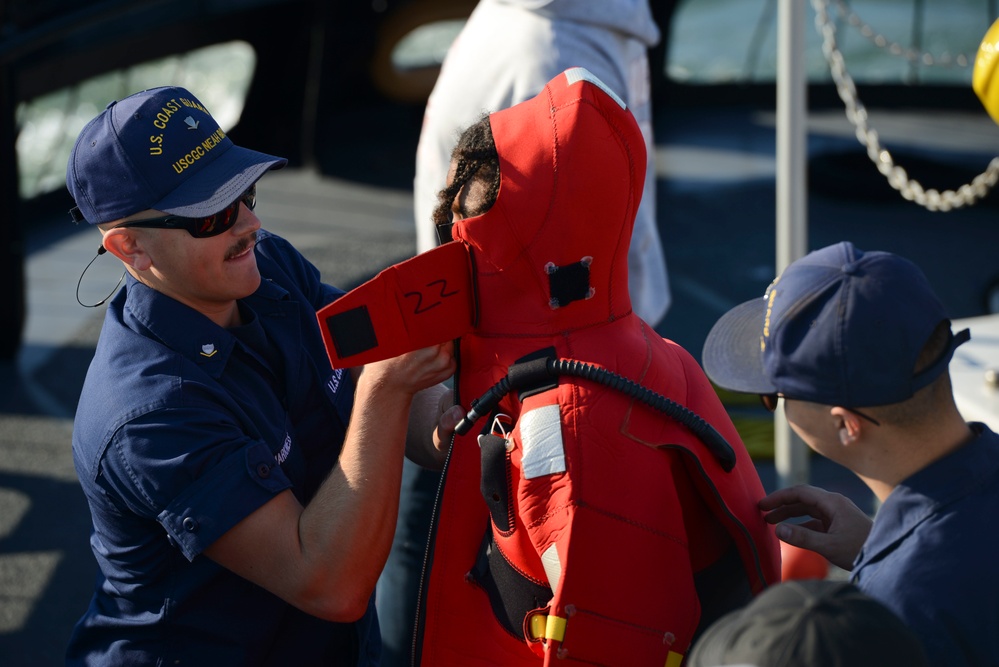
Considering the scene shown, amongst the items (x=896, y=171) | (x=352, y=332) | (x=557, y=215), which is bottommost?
(x=896, y=171)

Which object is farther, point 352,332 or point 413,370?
point 413,370

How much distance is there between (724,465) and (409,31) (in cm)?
807

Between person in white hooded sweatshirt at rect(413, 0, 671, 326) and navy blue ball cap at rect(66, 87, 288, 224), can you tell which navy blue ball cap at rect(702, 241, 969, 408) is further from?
person in white hooded sweatshirt at rect(413, 0, 671, 326)

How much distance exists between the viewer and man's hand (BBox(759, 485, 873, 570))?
1.83m

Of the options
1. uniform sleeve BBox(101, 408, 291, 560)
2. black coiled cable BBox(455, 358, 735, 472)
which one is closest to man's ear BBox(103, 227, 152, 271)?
uniform sleeve BBox(101, 408, 291, 560)

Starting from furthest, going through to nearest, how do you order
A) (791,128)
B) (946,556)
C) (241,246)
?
(791,128) → (241,246) → (946,556)

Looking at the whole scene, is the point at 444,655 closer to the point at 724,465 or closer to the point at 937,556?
the point at 724,465

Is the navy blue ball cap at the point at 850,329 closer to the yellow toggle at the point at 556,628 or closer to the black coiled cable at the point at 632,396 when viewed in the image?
the black coiled cable at the point at 632,396

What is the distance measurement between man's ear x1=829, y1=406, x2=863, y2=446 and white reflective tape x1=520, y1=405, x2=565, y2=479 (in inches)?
16.0

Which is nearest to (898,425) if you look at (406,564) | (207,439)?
(207,439)

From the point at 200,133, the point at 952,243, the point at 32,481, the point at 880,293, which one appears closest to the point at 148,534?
the point at 200,133

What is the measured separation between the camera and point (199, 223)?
206cm

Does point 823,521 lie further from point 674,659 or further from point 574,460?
point 574,460

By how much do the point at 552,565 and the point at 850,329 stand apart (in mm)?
558
